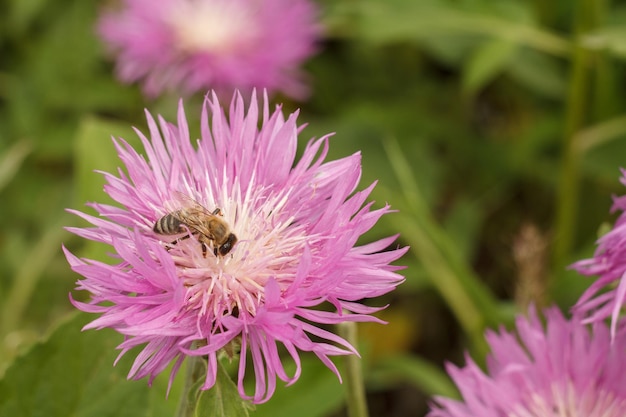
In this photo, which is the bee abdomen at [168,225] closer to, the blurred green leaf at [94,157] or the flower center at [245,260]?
the flower center at [245,260]

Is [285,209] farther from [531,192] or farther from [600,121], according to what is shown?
[531,192]

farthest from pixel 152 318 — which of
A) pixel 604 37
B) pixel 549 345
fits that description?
pixel 604 37

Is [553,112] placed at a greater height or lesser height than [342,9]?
lesser

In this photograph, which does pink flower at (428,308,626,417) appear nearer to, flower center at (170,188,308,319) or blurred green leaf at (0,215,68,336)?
flower center at (170,188,308,319)

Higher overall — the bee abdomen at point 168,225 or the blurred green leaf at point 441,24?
the blurred green leaf at point 441,24

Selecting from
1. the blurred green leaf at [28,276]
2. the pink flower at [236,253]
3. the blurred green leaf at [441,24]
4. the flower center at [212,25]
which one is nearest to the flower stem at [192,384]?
the pink flower at [236,253]

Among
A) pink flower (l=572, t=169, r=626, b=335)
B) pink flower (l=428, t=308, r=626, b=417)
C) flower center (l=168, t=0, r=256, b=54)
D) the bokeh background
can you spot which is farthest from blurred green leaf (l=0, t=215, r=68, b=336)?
pink flower (l=572, t=169, r=626, b=335)
